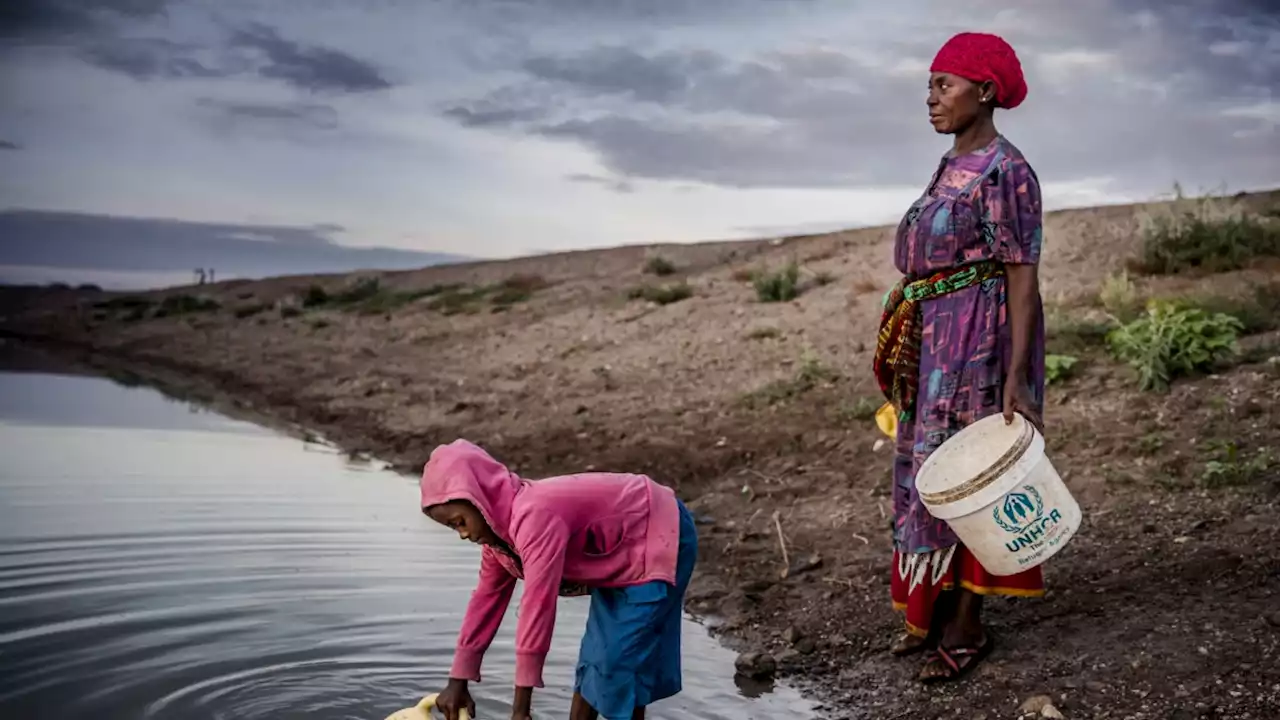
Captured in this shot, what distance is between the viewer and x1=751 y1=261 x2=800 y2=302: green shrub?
46.8ft

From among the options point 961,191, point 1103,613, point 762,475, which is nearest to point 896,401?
point 961,191

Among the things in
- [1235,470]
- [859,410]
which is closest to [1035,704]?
[1235,470]

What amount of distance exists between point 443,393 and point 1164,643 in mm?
8955

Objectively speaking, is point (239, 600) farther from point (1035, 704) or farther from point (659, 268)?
point (659, 268)

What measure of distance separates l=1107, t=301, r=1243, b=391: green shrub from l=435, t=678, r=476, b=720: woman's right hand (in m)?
5.38

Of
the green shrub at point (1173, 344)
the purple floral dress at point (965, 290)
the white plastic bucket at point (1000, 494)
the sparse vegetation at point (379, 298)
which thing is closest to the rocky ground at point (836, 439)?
the green shrub at point (1173, 344)

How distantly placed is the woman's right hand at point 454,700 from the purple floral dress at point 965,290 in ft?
5.74

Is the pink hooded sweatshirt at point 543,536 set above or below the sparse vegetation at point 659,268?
below

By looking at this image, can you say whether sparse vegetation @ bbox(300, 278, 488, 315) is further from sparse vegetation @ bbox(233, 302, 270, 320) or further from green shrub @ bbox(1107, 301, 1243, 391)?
green shrub @ bbox(1107, 301, 1243, 391)

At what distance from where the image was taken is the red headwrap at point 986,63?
4.62m

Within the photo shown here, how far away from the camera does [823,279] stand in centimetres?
1505

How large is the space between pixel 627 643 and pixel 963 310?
1.71 m

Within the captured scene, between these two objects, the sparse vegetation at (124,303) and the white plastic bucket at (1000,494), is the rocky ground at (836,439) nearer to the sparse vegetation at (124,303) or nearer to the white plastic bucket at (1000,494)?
the white plastic bucket at (1000,494)

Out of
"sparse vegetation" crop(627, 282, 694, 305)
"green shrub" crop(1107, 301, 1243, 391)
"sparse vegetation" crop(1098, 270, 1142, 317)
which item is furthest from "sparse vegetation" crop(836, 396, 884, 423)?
"sparse vegetation" crop(627, 282, 694, 305)
